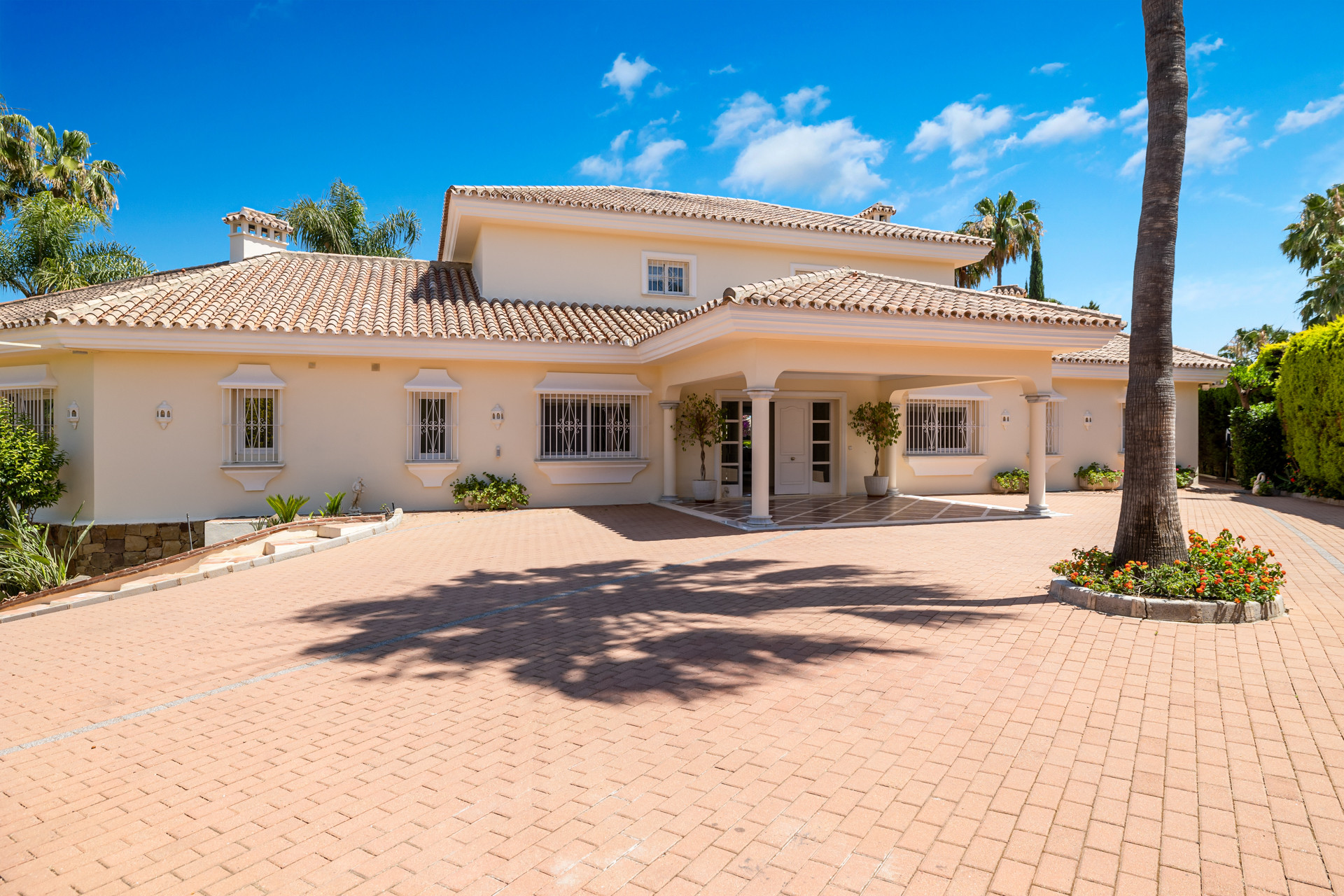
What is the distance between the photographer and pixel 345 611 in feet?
22.5

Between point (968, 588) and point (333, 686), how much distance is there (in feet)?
19.6

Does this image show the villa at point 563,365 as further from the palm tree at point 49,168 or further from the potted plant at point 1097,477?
the palm tree at point 49,168

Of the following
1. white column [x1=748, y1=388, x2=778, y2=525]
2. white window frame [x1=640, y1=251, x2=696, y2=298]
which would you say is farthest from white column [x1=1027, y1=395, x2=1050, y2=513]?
white window frame [x1=640, y1=251, x2=696, y2=298]

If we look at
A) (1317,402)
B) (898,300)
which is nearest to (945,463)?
(898,300)

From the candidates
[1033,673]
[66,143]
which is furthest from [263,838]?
[66,143]

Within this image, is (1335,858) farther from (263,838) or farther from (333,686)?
(333,686)

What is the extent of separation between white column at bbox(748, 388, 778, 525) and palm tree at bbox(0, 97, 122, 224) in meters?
27.8

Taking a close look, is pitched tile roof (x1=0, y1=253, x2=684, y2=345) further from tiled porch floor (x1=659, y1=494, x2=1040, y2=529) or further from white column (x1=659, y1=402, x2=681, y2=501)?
tiled porch floor (x1=659, y1=494, x2=1040, y2=529)

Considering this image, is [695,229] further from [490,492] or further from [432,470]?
[432,470]

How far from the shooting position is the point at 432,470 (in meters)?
14.4

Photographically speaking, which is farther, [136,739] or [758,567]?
[758,567]

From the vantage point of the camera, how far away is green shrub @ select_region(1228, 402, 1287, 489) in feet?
56.6

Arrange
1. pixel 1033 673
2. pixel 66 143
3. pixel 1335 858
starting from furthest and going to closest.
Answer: pixel 66 143 → pixel 1033 673 → pixel 1335 858

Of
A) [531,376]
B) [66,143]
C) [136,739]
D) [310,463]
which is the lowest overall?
[136,739]
